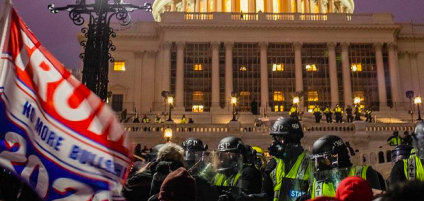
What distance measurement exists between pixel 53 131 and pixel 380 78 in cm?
4369

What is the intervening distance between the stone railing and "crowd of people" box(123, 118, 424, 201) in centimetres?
3978

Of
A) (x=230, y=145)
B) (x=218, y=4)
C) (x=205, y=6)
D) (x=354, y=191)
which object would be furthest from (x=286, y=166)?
(x=205, y=6)

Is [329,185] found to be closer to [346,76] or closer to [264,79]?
[264,79]

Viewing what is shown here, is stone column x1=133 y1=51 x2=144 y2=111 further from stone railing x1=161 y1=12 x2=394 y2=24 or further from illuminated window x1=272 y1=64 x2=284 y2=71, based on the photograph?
illuminated window x1=272 y1=64 x2=284 y2=71

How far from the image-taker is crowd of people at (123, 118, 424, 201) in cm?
359

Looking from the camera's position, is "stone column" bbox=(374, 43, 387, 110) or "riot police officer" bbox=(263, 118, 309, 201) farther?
"stone column" bbox=(374, 43, 387, 110)

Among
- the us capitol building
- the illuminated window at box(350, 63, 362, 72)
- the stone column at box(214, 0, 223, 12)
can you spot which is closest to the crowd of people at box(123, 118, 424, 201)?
the us capitol building

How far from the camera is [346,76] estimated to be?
1710 inches

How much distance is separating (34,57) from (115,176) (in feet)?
3.43

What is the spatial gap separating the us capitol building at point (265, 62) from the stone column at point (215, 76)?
0.09 meters

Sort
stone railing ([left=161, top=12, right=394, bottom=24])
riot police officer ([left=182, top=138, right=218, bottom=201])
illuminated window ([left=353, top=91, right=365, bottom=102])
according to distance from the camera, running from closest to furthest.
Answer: riot police officer ([left=182, top=138, right=218, bottom=201]), illuminated window ([left=353, top=91, right=365, bottom=102]), stone railing ([left=161, top=12, right=394, bottom=24])

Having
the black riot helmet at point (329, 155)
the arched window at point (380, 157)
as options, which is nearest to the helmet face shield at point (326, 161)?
the black riot helmet at point (329, 155)

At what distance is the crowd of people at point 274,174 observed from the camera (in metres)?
3.59

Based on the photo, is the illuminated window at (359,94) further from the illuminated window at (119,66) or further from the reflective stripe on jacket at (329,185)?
the reflective stripe on jacket at (329,185)
